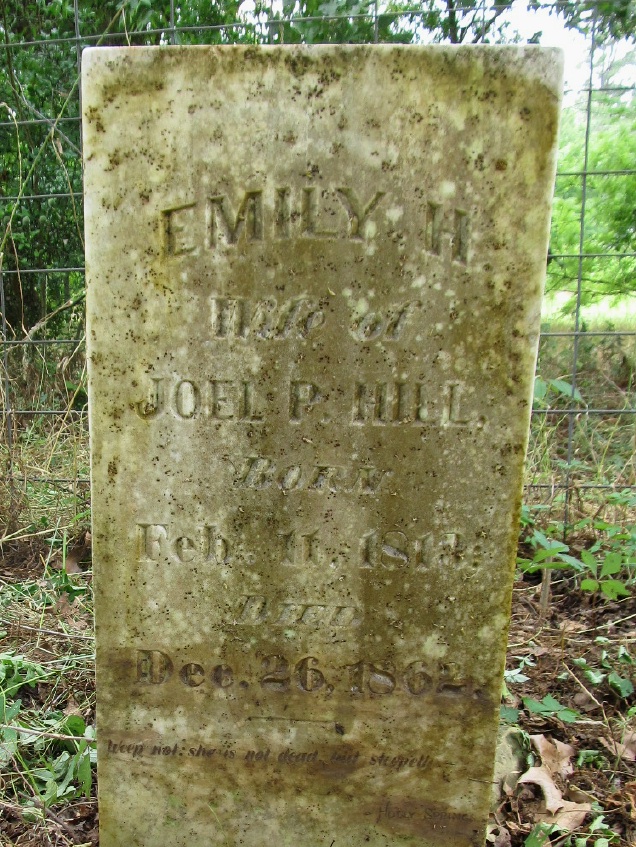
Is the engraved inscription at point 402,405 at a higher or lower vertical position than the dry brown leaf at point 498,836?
higher

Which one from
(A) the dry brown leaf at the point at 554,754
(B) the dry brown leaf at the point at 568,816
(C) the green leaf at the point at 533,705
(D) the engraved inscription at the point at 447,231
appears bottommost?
(B) the dry brown leaf at the point at 568,816

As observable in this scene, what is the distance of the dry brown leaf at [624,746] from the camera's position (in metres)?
1.96

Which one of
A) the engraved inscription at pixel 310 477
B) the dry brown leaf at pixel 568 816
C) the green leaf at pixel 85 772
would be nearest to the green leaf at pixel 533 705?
the dry brown leaf at pixel 568 816

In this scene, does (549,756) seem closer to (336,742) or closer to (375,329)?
(336,742)

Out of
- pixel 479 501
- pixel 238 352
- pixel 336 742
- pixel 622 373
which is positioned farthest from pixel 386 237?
pixel 622 373

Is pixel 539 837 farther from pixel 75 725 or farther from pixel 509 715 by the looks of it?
pixel 75 725

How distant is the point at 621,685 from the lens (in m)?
2.15

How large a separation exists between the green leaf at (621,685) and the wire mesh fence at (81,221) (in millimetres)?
904

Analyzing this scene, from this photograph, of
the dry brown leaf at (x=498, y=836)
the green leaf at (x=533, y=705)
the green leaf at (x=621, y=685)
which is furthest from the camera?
the green leaf at (x=621, y=685)

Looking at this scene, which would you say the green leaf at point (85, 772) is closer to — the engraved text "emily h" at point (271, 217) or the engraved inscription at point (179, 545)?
the engraved inscription at point (179, 545)

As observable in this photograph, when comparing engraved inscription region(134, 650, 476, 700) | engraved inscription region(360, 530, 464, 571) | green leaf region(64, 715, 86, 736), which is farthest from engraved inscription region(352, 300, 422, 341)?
green leaf region(64, 715, 86, 736)

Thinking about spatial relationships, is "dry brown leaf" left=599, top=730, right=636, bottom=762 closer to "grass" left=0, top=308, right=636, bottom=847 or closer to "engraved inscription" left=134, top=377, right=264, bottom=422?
"grass" left=0, top=308, right=636, bottom=847

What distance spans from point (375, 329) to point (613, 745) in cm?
149

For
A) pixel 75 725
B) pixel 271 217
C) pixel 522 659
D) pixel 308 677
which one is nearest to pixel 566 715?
pixel 522 659
